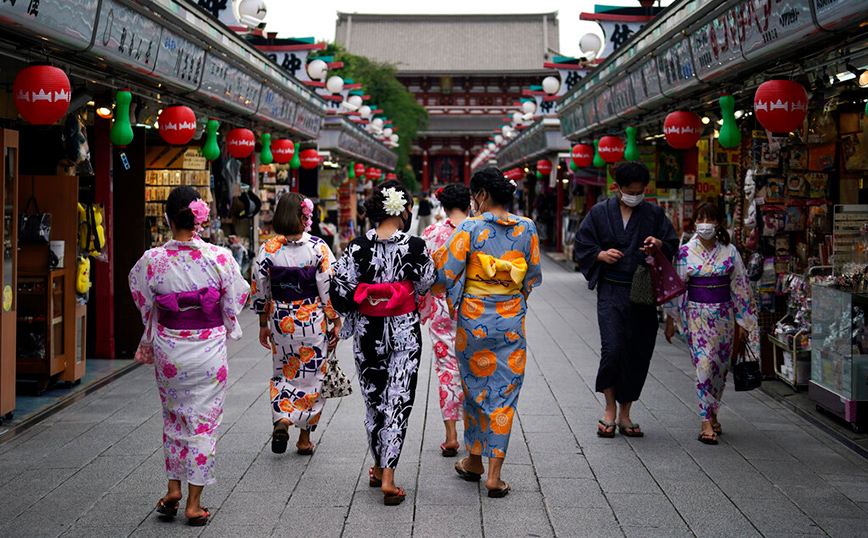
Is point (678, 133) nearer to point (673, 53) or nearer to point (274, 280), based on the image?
point (673, 53)

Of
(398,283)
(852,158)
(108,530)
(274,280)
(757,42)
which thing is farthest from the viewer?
(852,158)

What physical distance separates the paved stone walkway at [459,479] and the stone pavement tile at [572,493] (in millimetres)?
12

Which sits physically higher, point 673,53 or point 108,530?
point 673,53

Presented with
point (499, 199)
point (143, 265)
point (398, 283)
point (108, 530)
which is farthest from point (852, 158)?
point (108, 530)

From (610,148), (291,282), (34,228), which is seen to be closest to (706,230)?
(291,282)

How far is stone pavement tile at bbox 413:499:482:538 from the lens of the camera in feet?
14.3

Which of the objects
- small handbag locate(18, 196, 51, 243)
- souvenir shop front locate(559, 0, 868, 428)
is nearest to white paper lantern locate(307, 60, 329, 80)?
souvenir shop front locate(559, 0, 868, 428)

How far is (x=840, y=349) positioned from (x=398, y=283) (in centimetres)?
353

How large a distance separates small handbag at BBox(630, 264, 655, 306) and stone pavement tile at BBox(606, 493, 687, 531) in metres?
1.50

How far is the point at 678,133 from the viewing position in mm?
8641

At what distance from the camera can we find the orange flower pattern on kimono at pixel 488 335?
5.00 metres

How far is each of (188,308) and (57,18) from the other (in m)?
2.17

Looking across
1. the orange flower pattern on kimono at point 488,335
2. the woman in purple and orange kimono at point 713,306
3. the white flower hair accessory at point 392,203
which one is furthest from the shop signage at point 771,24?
the white flower hair accessory at point 392,203

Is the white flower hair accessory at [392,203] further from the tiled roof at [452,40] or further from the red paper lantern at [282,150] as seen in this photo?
the tiled roof at [452,40]
